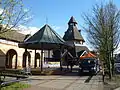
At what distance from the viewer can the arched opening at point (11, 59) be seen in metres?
41.0

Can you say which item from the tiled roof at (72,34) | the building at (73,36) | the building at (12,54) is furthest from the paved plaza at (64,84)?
the tiled roof at (72,34)

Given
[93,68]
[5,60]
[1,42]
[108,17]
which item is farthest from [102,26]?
[5,60]

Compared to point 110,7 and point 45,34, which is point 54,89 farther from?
point 45,34

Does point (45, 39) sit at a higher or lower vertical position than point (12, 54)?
higher

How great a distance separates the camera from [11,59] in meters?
41.8

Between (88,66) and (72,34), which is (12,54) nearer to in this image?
(88,66)

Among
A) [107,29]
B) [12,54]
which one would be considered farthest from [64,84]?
[12,54]

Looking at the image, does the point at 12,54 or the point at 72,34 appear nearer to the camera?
the point at 12,54

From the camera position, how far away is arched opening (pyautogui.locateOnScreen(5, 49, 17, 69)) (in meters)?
41.0

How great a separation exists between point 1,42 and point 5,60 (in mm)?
4140

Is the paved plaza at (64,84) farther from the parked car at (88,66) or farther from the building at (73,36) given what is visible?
the building at (73,36)

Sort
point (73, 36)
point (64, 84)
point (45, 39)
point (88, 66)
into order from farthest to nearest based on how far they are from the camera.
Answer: point (73, 36), point (88, 66), point (45, 39), point (64, 84)

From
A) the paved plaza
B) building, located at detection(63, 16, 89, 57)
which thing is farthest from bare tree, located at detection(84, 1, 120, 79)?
building, located at detection(63, 16, 89, 57)

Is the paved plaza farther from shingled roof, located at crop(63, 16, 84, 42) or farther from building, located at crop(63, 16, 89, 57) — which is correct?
shingled roof, located at crop(63, 16, 84, 42)
